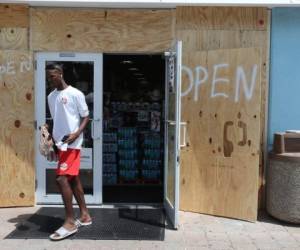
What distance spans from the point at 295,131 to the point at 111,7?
3.02 metres

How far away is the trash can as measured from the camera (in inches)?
238

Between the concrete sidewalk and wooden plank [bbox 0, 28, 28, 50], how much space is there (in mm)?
2307

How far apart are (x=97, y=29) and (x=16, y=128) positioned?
180 centimetres

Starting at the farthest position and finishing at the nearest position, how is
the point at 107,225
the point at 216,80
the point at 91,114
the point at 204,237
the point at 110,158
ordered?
the point at 110,158 < the point at 91,114 < the point at 216,80 < the point at 107,225 < the point at 204,237

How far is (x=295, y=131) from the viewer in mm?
6414

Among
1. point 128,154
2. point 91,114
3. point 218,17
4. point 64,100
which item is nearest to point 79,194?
point 64,100

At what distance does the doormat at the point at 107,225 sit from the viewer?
18.6 feet

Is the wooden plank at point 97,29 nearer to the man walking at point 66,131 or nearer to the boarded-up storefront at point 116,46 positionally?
the boarded-up storefront at point 116,46

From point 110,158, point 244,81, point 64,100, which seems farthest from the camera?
point 110,158

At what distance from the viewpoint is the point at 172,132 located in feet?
20.7

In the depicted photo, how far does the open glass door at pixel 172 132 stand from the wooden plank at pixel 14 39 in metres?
2.03

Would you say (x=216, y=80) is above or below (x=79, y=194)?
above

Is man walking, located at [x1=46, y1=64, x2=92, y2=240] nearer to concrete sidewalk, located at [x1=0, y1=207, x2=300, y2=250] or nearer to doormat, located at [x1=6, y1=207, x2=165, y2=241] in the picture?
doormat, located at [x1=6, y1=207, x2=165, y2=241]

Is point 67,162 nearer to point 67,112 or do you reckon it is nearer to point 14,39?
point 67,112
